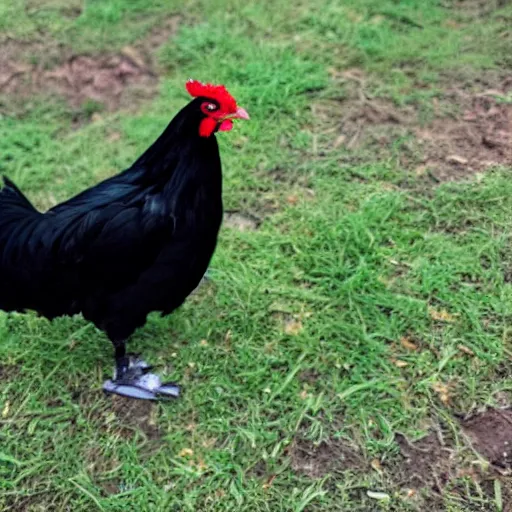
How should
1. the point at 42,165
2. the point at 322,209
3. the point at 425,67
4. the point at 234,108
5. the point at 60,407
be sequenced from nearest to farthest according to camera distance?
the point at 234,108, the point at 60,407, the point at 322,209, the point at 42,165, the point at 425,67

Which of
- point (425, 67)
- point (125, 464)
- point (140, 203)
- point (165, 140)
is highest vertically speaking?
point (165, 140)

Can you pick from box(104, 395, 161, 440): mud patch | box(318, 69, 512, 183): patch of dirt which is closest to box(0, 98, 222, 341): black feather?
box(104, 395, 161, 440): mud patch

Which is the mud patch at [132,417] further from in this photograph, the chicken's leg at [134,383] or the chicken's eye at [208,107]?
the chicken's eye at [208,107]

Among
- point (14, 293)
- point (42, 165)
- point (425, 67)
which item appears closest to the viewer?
point (14, 293)

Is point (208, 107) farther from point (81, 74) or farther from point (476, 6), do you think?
point (476, 6)

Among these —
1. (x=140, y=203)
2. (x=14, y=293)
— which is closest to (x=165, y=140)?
(x=140, y=203)

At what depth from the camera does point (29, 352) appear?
334cm

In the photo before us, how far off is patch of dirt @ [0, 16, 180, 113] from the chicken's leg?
2302 millimetres

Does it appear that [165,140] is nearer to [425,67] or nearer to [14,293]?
[14,293]

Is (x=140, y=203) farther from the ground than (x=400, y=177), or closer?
farther from the ground

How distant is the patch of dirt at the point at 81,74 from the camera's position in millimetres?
4859

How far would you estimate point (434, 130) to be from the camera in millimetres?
4273

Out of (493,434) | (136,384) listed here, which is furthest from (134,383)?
(493,434)

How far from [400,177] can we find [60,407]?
2.41m
